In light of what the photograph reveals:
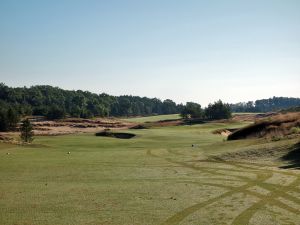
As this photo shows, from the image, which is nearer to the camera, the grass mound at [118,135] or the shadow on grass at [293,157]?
the shadow on grass at [293,157]

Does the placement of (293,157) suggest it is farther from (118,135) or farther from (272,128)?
(118,135)

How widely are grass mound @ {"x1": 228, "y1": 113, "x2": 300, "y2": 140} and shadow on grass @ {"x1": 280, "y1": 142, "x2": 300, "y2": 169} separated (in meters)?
12.1

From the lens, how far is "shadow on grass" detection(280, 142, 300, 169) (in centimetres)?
3580

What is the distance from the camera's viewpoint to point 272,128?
59.5m

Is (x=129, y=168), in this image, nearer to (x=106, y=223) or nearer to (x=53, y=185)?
(x=53, y=185)

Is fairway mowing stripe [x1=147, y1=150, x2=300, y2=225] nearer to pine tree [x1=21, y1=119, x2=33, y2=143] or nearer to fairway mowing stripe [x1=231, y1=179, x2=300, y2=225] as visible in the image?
fairway mowing stripe [x1=231, y1=179, x2=300, y2=225]

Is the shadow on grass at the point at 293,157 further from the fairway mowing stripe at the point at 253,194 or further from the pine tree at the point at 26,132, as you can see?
the pine tree at the point at 26,132

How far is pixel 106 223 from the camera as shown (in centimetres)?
1767

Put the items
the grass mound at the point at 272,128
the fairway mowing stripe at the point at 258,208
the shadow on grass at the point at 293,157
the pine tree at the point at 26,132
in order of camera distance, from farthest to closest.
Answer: the pine tree at the point at 26,132 → the grass mound at the point at 272,128 → the shadow on grass at the point at 293,157 → the fairway mowing stripe at the point at 258,208

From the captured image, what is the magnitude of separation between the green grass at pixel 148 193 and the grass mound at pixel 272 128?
18.2m

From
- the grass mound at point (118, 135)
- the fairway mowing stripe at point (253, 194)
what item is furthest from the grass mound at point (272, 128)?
the grass mound at point (118, 135)

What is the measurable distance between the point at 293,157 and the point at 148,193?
20.9 metres

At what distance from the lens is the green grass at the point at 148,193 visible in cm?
1867

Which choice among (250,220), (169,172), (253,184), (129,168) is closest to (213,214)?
(250,220)
